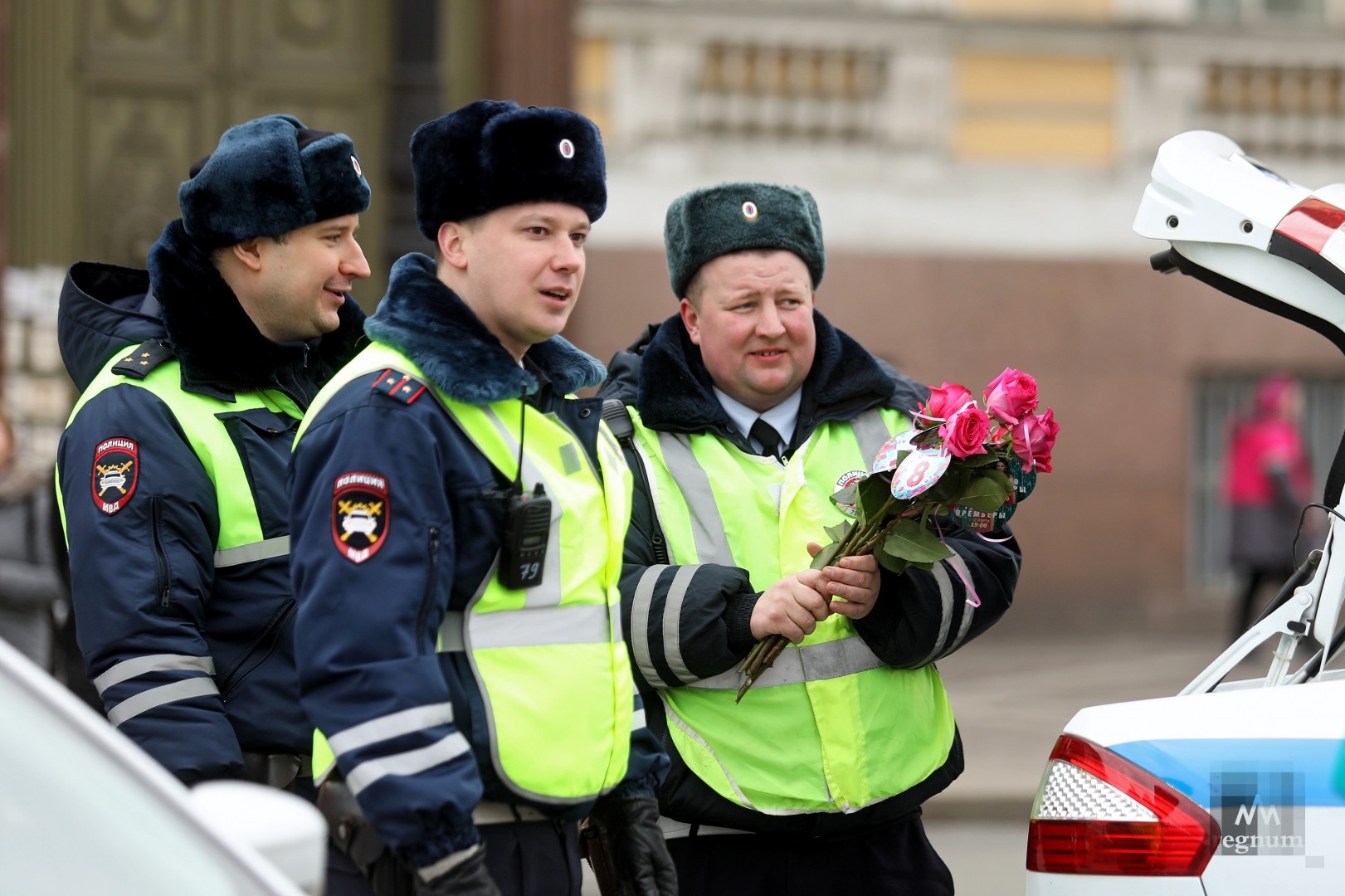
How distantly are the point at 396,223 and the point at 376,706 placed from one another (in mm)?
8300

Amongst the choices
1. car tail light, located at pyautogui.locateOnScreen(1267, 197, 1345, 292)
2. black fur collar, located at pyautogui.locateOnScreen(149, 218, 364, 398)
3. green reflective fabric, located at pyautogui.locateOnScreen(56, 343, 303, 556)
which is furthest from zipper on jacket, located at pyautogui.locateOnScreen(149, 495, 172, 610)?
car tail light, located at pyautogui.locateOnScreen(1267, 197, 1345, 292)

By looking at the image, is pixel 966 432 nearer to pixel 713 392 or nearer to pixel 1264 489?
pixel 713 392

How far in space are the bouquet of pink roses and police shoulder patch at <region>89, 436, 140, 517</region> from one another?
1.17m

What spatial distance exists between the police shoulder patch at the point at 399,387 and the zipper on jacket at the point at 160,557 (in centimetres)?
60

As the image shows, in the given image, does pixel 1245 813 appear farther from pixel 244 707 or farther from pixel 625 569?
pixel 244 707

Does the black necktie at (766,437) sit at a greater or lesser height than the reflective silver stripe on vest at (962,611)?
greater

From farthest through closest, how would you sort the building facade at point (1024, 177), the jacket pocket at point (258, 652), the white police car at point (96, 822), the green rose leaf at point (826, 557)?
the building facade at point (1024, 177) → the green rose leaf at point (826, 557) → the jacket pocket at point (258, 652) → the white police car at point (96, 822)

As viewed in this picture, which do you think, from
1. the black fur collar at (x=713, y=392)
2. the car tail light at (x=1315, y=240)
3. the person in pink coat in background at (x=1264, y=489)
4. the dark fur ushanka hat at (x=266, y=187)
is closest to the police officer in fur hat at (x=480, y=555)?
the dark fur ushanka hat at (x=266, y=187)

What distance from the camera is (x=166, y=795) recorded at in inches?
80.7

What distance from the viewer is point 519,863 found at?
2.76 metres

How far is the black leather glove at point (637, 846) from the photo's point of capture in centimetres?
293

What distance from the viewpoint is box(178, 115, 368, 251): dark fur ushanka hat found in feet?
10.6

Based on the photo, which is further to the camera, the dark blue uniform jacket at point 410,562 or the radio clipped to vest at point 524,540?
the radio clipped to vest at point 524,540

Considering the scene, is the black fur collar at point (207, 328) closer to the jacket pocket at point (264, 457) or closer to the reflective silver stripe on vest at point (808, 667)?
the jacket pocket at point (264, 457)
